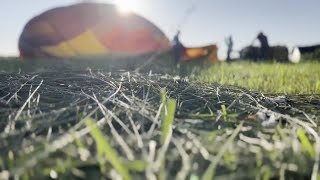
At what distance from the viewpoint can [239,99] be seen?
210cm

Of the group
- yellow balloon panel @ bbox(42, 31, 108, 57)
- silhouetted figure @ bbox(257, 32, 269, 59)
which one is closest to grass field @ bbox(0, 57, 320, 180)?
yellow balloon panel @ bbox(42, 31, 108, 57)

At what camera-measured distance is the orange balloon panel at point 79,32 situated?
270 inches

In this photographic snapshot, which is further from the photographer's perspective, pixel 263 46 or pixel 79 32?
pixel 263 46

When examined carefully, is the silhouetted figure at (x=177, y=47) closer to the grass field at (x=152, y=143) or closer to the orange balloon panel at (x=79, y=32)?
the orange balloon panel at (x=79, y=32)

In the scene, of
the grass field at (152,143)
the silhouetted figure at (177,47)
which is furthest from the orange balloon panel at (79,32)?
the grass field at (152,143)

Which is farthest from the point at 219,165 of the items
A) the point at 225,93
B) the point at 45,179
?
the point at 225,93

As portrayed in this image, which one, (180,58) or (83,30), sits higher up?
(83,30)

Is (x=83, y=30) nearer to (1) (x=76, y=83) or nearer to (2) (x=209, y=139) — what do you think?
(1) (x=76, y=83)

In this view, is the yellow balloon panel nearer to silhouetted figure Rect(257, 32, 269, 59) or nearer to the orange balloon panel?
the orange balloon panel

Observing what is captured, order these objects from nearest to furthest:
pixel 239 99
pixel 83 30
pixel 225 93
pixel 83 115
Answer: pixel 83 115 → pixel 239 99 → pixel 225 93 → pixel 83 30

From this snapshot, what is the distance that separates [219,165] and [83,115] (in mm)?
585

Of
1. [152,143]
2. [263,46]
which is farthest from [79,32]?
[152,143]

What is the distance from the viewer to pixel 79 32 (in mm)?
6895

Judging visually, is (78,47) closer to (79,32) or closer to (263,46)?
(79,32)
